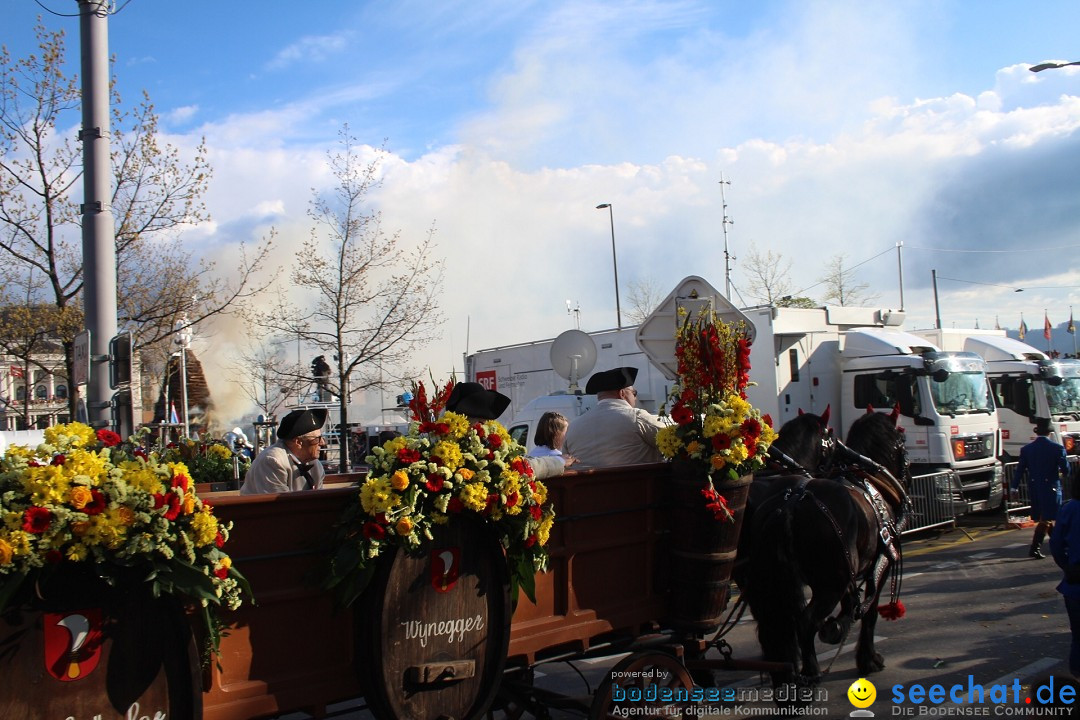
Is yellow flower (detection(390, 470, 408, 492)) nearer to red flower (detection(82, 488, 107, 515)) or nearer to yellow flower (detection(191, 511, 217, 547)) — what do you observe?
yellow flower (detection(191, 511, 217, 547))

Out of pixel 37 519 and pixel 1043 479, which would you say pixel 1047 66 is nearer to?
pixel 1043 479

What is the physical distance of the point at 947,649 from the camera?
6.98m

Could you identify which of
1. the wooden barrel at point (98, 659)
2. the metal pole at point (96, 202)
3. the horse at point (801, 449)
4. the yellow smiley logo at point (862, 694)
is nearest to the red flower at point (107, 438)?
the wooden barrel at point (98, 659)

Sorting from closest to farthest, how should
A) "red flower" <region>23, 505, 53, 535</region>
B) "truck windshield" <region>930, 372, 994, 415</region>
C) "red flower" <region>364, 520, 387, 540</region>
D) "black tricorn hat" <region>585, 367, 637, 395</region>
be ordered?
"red flower" <region>23, 505, 53, 535</region> < "red flower" <region>364, 520, 387, 540</region> < "black tricorn hat" <region>585, 367, 637, 395</region> < "truck windshield" <region>930, 372, 994, 415</region>

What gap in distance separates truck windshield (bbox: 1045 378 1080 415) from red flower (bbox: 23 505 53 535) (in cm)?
1743

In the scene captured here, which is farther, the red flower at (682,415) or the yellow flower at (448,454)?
the red flower at (682,415)

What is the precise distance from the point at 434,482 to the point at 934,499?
1118cm

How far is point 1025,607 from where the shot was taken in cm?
829

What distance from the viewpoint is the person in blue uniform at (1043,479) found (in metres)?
10.6

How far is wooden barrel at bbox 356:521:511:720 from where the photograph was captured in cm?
346

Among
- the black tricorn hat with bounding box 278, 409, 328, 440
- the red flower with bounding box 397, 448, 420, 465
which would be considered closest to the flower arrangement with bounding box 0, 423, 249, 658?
the red flower with bounding box 397, 448, 420, 465

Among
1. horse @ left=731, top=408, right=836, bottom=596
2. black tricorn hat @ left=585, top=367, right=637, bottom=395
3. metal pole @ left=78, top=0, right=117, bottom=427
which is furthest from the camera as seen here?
metal pole @ left=78, top=0, right=117, bottom=427

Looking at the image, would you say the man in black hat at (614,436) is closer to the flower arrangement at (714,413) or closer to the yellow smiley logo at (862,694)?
the flower arrangement at (714,413)

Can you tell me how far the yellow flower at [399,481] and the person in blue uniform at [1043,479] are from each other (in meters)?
10.00
